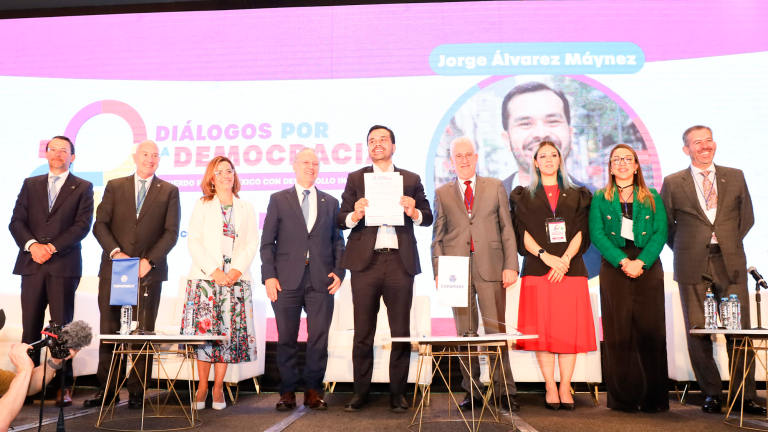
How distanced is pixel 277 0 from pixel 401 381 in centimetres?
361

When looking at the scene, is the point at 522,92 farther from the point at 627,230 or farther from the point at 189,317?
the point at 189,317

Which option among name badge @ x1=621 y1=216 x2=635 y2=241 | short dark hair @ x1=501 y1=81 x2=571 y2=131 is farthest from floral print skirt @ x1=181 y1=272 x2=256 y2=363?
short dark hair @ x1=501 y1=81 x2=571 y2=131

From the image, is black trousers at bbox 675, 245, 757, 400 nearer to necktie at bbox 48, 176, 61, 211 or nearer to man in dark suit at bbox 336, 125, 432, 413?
man in dark suit at bbox 336, 125, 432, 413

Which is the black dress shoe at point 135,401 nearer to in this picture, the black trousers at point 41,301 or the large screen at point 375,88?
the black trousers at point 41,301

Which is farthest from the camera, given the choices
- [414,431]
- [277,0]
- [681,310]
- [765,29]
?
[277,0]

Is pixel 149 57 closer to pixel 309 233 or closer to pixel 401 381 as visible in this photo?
pixel 309 233

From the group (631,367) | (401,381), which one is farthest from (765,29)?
(401,381)

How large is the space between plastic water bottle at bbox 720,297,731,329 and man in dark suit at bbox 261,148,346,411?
227 cm

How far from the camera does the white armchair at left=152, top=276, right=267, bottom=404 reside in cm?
398

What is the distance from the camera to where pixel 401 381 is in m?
3.46

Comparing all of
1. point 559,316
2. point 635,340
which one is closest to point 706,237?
point 635,340

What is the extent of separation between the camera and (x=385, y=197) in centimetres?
329

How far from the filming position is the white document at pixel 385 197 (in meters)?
3.29

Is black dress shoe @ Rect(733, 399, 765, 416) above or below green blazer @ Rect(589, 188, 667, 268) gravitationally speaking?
below
